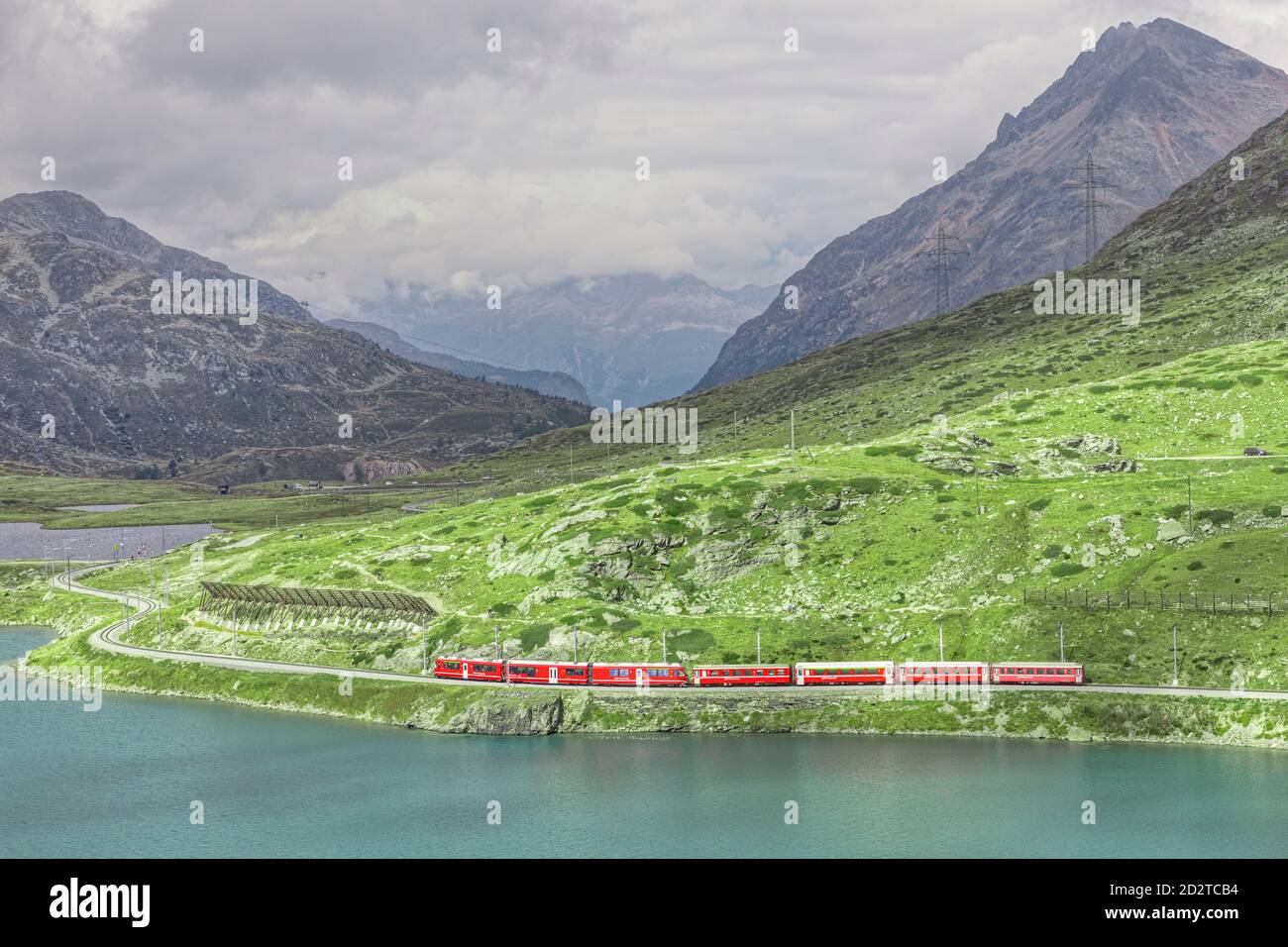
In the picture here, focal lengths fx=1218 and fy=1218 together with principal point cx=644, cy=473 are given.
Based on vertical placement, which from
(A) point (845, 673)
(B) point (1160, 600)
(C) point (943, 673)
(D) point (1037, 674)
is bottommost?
(A) point (845, 673)

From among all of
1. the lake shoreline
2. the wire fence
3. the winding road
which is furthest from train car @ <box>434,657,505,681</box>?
the wire fence

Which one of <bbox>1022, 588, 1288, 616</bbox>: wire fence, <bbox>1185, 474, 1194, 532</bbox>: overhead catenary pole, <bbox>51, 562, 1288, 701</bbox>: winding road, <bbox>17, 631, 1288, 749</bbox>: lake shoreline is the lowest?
<bbox>17, 631, 1288, 749</bbox>: lake shoreline

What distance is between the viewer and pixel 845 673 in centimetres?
15412

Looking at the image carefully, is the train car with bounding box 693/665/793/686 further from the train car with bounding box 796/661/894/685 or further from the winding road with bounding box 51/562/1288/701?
the train car with bounding box 796/661/894/685

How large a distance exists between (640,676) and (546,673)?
12.9 meters

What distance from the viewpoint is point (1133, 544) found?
6747 inches

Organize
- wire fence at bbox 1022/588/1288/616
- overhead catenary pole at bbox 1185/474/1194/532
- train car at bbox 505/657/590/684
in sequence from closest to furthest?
wire fence at bbox 1022/588/1288/616 < train car at bbox 505/657/590/684 < overhead catenary pole at bbox 1185/474/1194/532

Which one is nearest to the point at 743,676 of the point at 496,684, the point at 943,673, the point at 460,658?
the point at 943,673

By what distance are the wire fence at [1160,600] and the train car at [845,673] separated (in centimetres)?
2485

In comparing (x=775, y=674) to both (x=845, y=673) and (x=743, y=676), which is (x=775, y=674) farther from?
(x=845, y=673)

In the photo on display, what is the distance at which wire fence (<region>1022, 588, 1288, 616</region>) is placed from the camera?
14962 cm

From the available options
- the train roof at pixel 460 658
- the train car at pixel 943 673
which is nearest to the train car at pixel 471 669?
the train roof at pixel 460 658

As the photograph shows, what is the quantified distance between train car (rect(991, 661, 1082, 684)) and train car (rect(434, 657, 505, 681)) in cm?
6449
